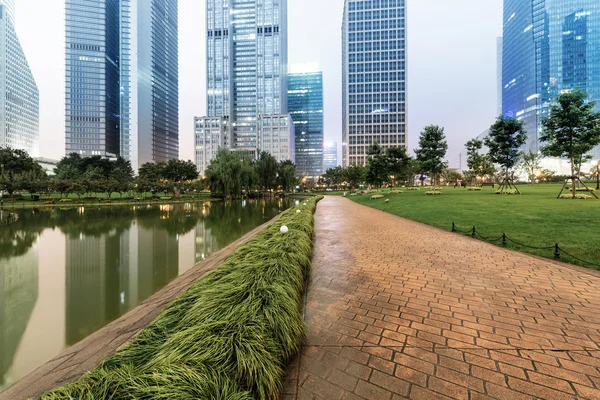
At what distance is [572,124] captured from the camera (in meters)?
17.8

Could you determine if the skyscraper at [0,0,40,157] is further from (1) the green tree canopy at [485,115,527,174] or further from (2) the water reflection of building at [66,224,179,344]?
(1) the green tree canopy at [485,115,527,174]

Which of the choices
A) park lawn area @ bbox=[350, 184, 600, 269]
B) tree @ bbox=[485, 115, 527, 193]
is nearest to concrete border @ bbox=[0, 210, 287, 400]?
park lawn area @ bbox=[350, 184, 600, 269]

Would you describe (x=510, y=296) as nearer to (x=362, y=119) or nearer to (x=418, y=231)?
(x=418, y=231)

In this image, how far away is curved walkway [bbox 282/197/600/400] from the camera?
7.57ft

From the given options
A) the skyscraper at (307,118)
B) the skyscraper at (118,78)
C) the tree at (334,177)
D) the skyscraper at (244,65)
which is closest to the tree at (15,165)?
the tree at (334,177)

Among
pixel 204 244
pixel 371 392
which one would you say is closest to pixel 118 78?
pixel 204 244

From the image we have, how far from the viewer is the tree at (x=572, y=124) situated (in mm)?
17297

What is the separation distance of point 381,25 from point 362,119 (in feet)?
117

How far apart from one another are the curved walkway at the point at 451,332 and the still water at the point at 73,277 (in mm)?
4830

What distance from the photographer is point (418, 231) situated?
10.4 metres

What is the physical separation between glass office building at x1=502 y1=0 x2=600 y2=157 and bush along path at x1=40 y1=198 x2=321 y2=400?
4581 inches

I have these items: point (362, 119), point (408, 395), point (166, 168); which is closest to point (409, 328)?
point (408, 395)

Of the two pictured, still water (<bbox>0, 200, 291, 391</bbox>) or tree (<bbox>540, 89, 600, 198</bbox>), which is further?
tree (<bbox>540, 89, 600, 198</bbox>)

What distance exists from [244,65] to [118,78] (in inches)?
2539
